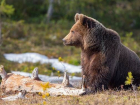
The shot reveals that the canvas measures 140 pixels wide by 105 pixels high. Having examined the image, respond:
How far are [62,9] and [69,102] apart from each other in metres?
27.7

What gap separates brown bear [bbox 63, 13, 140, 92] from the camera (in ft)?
27.8

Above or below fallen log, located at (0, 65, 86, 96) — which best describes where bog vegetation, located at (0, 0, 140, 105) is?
above

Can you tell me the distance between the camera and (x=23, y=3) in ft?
108

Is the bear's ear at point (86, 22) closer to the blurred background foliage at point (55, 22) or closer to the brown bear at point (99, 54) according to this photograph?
the brown bear at point (99, 54)

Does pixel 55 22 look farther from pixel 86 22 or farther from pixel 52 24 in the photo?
pixel 86 22

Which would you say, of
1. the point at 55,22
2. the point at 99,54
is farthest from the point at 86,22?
the point at 55,22

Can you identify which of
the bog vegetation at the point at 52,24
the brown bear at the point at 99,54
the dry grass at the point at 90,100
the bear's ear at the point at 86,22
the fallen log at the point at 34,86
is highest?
the bog vegetation at the point at 52,24

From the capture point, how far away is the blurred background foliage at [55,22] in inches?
912

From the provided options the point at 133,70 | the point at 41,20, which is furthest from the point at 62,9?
the point at 133,70

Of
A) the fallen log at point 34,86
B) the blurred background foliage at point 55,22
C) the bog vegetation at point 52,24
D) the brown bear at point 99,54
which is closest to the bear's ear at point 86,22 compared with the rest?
the brown bear at point 99,54

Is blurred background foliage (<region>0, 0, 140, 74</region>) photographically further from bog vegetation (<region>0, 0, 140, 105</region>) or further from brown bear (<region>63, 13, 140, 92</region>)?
brown bear (<region>63, 13, 140, 92</region>)

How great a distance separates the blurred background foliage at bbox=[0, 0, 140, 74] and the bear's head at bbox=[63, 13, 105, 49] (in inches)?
388

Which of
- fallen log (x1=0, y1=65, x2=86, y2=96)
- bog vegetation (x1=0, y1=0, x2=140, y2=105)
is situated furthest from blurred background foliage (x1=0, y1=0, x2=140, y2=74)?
fallen log (x1=0, y1=65, x2=86, y2=96)

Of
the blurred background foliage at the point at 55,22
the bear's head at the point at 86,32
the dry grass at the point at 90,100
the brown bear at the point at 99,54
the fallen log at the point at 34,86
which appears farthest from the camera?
the blurred background foliage at the point at 55,22
